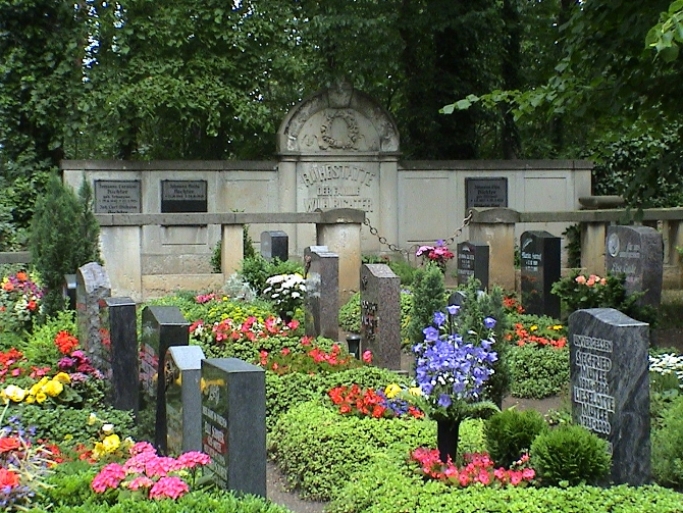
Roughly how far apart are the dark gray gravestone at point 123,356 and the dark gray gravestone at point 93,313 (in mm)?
328

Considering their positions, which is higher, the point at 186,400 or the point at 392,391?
the point at 186,400

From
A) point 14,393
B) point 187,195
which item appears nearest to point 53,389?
point 14,393

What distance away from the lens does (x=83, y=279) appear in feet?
33.3

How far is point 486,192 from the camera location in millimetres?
20938

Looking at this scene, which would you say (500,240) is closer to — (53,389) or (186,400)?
(53,389)

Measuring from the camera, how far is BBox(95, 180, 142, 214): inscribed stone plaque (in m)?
19.3

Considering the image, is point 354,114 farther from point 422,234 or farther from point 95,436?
point 95,436

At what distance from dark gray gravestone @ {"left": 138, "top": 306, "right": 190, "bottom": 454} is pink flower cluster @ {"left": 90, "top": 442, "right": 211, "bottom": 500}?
6.01 feet

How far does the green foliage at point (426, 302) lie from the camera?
10.5m

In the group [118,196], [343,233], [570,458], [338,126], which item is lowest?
[570,458]

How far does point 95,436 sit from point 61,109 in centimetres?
1405

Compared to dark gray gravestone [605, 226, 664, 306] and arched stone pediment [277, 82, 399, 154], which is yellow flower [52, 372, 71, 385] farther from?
arched stone pediment [277, 82, 399, 154]

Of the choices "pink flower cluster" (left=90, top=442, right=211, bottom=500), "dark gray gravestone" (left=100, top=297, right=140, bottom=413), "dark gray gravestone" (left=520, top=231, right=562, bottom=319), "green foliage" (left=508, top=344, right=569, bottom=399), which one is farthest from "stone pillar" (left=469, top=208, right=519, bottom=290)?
"pink flower cluster" (left=90, top=442, right=211, bottom=500)

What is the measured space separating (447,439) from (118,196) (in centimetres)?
1355
